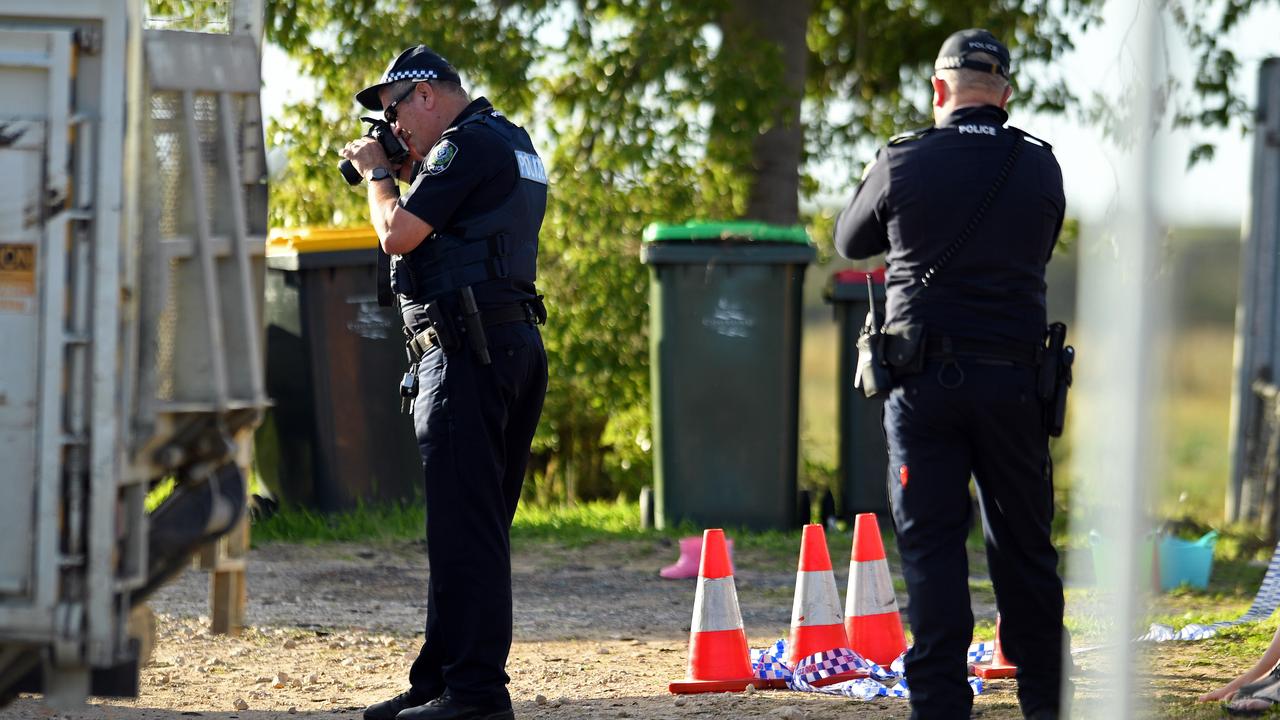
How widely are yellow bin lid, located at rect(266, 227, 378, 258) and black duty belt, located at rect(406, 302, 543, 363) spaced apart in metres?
3.79

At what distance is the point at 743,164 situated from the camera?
10852mm

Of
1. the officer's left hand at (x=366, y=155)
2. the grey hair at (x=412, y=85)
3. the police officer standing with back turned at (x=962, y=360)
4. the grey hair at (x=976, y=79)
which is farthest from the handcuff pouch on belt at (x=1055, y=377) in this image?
the officer's left hand at (x=366, y=155)

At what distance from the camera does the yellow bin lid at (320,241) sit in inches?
334

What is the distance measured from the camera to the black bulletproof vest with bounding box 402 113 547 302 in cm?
469

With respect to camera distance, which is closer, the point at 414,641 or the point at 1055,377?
the point at 1055,377

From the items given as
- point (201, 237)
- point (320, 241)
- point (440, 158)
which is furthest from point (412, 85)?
point (320, 241)

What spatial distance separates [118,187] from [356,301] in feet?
16.9

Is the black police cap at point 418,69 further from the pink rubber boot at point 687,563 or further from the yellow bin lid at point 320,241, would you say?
the yellow bin lid at point 320,241

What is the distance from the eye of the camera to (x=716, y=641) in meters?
5.32

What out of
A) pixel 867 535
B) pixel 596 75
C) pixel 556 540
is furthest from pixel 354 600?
pixel 596 75

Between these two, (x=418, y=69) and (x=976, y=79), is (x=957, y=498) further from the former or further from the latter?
(x=418, y=69)

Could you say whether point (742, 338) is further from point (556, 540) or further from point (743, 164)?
point (743, 164)

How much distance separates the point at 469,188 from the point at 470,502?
2.96 ft

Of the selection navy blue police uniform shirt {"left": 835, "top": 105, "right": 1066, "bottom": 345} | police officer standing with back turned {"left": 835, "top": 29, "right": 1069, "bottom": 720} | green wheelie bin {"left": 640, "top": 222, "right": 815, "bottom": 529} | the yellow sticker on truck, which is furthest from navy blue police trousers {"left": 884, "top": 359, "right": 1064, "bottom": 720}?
green wheelie bin {"left": 640, "top": 222, "right": 815, "bottom": 529}
